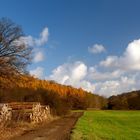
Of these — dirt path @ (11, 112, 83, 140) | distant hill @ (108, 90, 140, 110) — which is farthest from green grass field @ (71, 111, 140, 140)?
distant hill @ (108, 90, 140, 110)

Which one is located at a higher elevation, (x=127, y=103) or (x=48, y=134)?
(x=127, y=103)

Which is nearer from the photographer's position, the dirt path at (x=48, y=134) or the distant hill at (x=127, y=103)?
the dirt path at (x=48, y=134)

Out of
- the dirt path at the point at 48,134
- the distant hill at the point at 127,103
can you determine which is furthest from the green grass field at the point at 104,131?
the distant hill at the point at 127,103

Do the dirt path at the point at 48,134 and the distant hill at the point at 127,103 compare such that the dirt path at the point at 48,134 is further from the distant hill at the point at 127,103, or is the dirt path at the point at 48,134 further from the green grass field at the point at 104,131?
the distant hill at the point at 127,103

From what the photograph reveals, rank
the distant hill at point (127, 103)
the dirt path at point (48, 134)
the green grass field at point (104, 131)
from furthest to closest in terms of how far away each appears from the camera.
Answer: the distant hill at point (127, 103), the green grass field at point (104, 131), the dirt path at point (48, 134)

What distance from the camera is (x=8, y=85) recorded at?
3800 cm

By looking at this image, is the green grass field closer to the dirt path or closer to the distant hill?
the dirt path

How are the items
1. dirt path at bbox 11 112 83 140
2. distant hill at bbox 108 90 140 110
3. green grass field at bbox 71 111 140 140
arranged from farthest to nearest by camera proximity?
distant hill at bbox 108 90 140 110, green grass field at bbox 71 111 140 140, dirt path at bbox 11 112 83 140

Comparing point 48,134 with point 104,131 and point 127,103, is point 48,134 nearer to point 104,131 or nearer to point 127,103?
point 104,131

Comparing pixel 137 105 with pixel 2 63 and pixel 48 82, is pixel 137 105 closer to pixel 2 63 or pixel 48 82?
pixel 48 82

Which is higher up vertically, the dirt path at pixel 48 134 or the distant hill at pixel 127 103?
the distant hill at pixel 127 103

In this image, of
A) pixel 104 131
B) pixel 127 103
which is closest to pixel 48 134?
pixel 104 131

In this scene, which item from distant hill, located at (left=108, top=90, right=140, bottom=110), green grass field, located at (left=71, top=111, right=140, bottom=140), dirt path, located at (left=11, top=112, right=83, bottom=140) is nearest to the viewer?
dirt path, located at (left=11, top=112, right=83, bottom=140)

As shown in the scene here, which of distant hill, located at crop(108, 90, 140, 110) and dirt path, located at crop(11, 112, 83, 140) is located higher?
distant hill, located at crop(108, 90, 140, 110)
